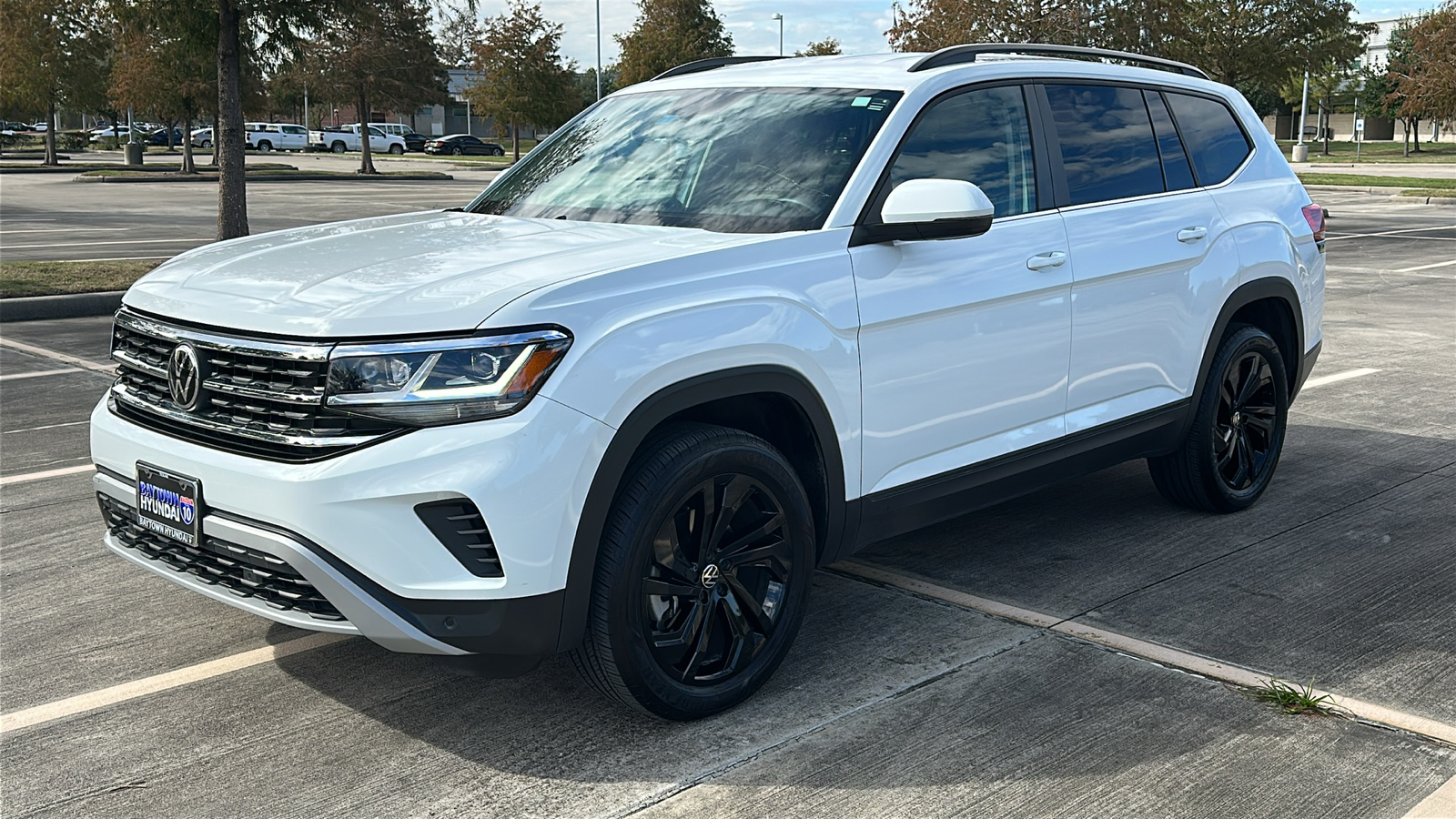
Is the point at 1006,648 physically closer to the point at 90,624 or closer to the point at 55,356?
the point at 90,624

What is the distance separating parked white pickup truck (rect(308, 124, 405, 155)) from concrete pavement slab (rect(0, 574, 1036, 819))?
67985 mm

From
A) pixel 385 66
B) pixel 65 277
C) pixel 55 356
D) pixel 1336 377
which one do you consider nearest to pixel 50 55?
pixel 385 66

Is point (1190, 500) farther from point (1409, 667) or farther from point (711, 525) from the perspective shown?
point (711, 525)

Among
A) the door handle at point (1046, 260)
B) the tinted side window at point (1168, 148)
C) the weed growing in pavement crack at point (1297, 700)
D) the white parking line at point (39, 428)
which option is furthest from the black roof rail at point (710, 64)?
the white parking line at point (39, 428)

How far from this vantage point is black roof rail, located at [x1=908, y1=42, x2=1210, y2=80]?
473 cm

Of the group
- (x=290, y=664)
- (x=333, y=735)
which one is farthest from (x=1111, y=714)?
(x=290, y=664)

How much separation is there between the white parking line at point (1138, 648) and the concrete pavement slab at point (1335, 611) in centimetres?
7

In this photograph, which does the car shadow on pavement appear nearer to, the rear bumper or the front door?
the rear bumper

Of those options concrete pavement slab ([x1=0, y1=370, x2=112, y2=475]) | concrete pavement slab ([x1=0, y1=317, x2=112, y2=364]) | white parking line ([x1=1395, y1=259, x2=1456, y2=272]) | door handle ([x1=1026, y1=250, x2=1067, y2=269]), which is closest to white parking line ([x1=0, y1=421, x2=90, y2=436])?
concrete pavement slab ([x1=0, y1=370, x2=112, y2=475])

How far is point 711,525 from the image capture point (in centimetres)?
374

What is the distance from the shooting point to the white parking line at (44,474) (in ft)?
21.1

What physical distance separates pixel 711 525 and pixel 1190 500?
9.50ft

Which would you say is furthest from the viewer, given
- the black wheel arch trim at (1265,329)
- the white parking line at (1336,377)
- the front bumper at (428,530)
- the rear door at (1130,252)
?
the white parking line at (1336,377)

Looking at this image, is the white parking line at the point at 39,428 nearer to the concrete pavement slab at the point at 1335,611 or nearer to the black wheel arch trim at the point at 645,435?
the black wheel arch trim at the point at 645,435
